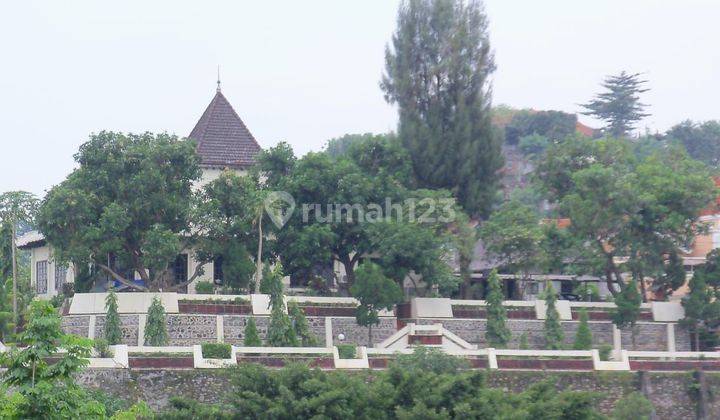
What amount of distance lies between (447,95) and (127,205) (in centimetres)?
1302

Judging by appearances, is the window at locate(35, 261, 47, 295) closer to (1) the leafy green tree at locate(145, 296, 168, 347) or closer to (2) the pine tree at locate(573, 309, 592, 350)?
(1) the leafy green tree at locate(145, 296, 168, 347)

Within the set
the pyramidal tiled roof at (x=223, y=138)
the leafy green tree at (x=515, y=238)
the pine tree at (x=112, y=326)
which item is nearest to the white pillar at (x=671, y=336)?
the leafy green tree at (x=515, y=238)

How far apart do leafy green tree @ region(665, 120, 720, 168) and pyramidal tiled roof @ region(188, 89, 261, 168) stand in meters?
51.3

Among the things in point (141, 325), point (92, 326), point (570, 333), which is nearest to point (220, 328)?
point (141, 325)

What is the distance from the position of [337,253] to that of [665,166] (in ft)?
39.9

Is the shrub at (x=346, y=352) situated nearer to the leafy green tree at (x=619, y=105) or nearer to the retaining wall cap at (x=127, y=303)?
the retaining wall cap at (x=127, y=303)

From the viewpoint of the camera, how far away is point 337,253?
153 feet

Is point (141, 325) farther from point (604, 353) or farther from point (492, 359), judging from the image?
point (604, 353)

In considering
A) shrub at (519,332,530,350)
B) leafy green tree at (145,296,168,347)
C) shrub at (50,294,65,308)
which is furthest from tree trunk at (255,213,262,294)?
shrub at (519,332,530,350)

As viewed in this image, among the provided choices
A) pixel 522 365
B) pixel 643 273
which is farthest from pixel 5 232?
pixel 643 273

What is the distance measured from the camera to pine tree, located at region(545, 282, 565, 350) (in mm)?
43812

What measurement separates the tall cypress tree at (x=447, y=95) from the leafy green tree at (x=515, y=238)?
6.30ft

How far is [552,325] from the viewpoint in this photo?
4394 centimetres

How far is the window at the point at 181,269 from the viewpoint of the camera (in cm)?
4644
